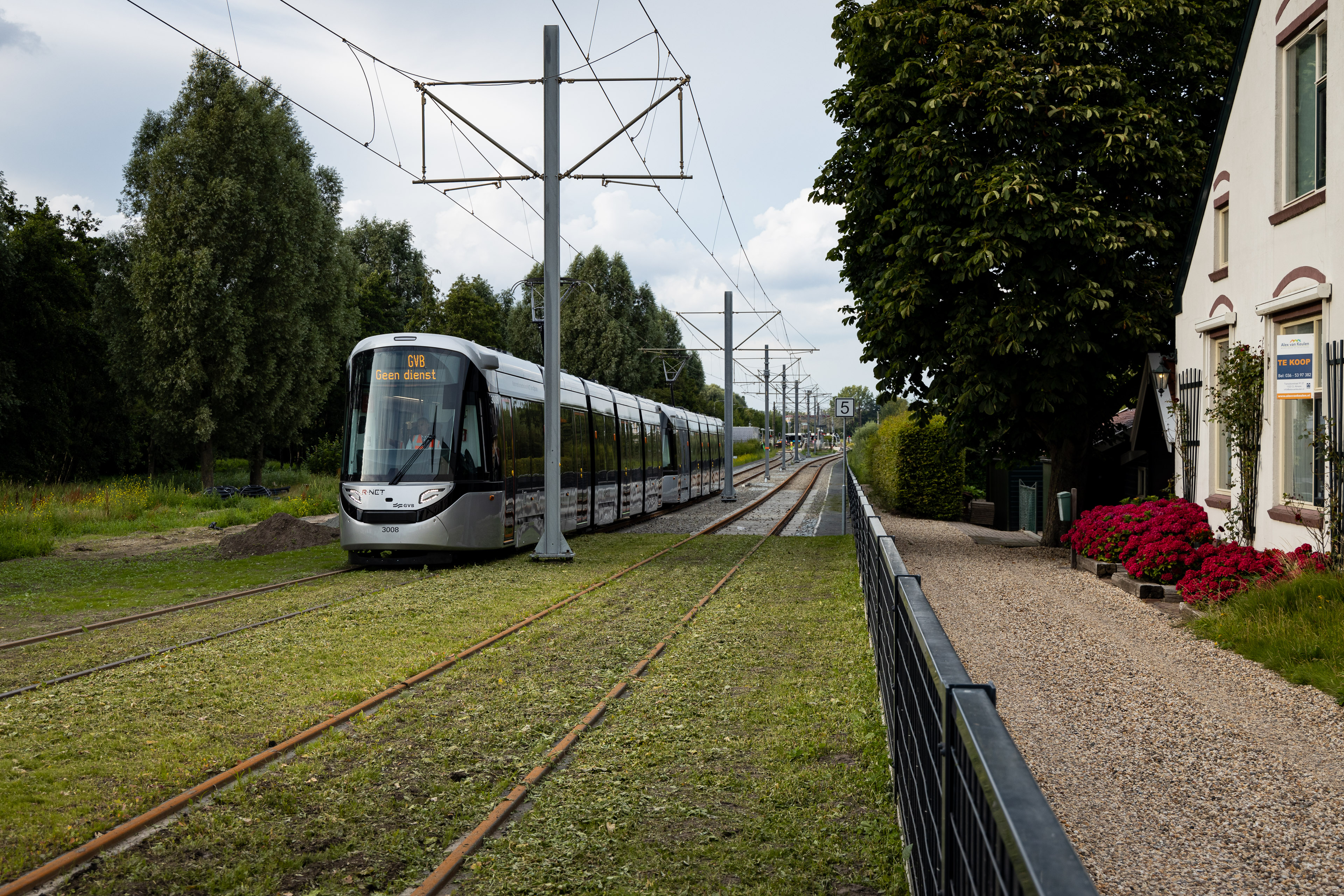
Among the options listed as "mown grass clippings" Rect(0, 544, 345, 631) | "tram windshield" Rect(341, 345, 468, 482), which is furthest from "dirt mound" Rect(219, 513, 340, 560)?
"tram windshield" Rect(341, 345, 468, 482)

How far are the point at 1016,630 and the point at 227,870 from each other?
8.19 metres

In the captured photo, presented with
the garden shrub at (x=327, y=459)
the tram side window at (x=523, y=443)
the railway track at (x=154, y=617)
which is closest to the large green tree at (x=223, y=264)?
the garden shrub at (x=327, y=459)

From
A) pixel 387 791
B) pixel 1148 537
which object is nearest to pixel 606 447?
pixel 1148 537

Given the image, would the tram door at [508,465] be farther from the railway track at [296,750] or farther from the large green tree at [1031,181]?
the large green tree at [1031,181]

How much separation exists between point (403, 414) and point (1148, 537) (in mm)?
10305

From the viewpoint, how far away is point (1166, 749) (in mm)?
6395

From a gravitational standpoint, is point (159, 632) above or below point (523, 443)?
below

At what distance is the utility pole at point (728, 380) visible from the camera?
38156 millimetres

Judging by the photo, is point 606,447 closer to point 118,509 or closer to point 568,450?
point 568,450

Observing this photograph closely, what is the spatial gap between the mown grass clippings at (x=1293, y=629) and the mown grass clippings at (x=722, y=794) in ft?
10.4

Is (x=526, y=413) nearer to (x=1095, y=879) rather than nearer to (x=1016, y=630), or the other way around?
(x=1016, y=630)

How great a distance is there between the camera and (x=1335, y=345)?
33.2 feet

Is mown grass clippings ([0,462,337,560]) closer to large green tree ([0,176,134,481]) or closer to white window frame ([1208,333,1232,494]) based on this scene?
large green tree ([0,176,134,481])

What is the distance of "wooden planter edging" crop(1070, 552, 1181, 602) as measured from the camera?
1264cm
